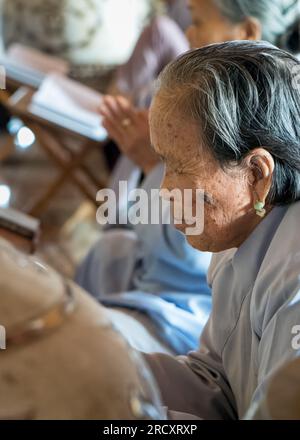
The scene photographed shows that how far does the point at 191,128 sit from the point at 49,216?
2.41 meters

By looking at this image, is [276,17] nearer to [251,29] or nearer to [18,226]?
[251,29]

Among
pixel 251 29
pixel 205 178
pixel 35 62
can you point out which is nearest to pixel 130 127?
pixel 251 29

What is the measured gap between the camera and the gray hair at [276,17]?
1.79 meters

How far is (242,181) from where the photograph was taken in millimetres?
1031

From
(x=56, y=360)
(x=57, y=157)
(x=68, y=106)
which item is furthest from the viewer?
(x=57, y=157)

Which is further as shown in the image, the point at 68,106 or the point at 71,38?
the point at 71,38

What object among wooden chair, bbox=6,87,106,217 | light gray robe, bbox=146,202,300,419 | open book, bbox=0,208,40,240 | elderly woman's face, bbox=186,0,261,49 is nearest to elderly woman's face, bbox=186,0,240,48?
elderly woman's face, bbox=186,0,261,49

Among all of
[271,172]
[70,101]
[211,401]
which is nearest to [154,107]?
[271,172]

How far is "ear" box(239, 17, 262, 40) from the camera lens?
5.82 feet

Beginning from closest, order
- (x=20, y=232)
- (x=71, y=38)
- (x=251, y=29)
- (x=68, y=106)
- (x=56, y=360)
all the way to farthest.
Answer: (x=56, y=360)
(x=20, y=232)
(x=251, y=29)
(x=68, y=106)
(x=71, y=38)

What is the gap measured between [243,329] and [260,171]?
0.73ft

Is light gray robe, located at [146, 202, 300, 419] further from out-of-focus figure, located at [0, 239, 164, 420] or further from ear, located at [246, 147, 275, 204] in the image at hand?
out-of-focus figure, located at [0, 239, 164, 420]

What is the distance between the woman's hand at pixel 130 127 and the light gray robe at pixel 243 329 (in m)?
0.69

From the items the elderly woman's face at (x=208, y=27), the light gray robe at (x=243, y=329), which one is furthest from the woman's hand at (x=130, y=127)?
the light gray robe at (x=243, y=329)
